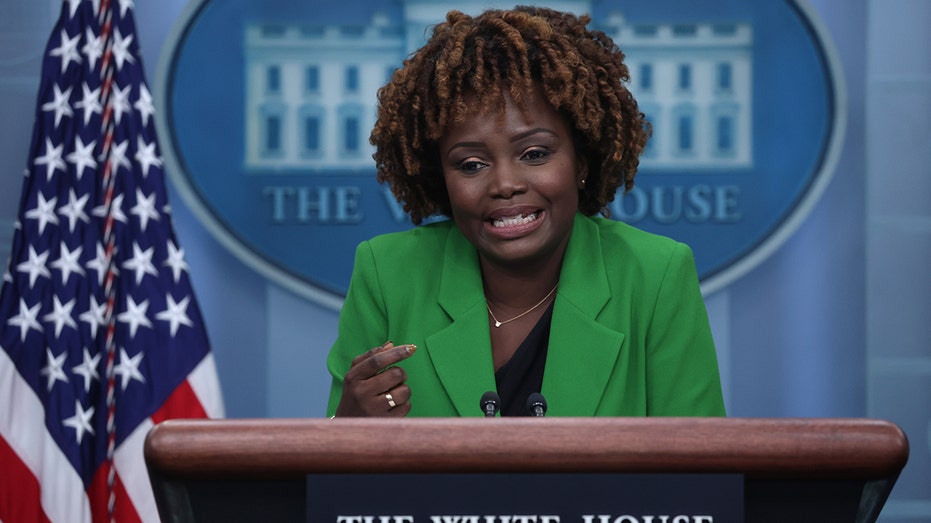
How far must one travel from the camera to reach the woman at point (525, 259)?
1.58 metres

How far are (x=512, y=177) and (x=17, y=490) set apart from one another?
1.95 meters

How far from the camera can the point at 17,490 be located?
9.47ft

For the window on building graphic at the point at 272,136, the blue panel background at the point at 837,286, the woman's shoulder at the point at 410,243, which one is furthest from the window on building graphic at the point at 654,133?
the woman's shoulder at the point at 410,243

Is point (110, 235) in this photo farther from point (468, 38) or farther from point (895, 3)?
point (895, 3)

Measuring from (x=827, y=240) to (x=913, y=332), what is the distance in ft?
1.19

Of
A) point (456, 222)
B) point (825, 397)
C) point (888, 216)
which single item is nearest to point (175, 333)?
point (456, 222)

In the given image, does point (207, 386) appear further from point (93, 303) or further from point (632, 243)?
point (632, 243)

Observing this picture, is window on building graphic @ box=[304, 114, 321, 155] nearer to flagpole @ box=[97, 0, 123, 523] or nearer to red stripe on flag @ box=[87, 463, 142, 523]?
flagpole @ box=[97, 0, 123, 523]

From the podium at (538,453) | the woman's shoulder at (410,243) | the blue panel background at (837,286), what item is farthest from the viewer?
the blue panel background at (837,286)

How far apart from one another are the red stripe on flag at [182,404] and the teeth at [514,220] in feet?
5.23

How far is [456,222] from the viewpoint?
175 centimetres

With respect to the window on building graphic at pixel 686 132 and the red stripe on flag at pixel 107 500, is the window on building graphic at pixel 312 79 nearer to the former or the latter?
the window on building graphic at pixel 686 132

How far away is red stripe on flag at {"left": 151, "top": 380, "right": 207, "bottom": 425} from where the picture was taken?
2959 mm

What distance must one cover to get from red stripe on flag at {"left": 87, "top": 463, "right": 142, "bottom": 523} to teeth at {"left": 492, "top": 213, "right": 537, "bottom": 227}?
175cm
